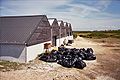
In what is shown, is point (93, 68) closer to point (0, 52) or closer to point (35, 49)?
point (35, 49)

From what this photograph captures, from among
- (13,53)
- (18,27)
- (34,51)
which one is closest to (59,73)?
(13,53)

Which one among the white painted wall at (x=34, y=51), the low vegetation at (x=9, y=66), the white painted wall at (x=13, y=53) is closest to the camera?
the low vegetation at (x=9, y=66)

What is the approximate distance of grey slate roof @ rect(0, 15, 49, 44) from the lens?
55.3 feet

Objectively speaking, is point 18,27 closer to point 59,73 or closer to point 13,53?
point 13,53

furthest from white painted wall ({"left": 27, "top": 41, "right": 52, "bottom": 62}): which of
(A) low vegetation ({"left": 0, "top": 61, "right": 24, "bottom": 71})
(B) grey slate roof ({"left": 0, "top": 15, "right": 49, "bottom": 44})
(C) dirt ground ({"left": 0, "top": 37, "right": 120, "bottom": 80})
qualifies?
(A) low vegetation ({"left": 0, "top": 61, "right": 24, "bottom": 71})

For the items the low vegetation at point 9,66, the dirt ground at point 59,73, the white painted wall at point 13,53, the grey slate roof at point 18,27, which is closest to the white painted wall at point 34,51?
the white painted wall at point 13,53

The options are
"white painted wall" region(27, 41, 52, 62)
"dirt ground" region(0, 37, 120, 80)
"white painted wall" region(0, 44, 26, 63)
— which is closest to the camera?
"dirt ground" region(0, 37, 120, 80)

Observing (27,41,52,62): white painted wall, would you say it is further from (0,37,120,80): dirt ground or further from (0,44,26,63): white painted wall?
(0,37,120,80): dirt ground

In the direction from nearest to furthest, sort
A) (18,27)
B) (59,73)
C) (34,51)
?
(59,73) < (34,51) < (18,27)

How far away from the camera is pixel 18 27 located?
18719mm

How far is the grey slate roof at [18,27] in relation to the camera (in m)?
16.9

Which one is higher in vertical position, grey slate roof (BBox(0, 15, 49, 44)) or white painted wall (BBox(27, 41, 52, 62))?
grey slate roof (BBox(0, 15, 49, 44))

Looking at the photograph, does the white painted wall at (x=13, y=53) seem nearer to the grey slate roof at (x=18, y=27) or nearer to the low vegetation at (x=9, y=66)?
the grey slate roof at (x=18, y=27)

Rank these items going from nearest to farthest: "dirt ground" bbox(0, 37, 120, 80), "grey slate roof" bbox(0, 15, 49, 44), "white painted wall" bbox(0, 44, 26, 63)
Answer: "dirt ground" bbox(0, 37, 120, 80)
"white painted wall" bbox(0, 44, 26, 63)
"grey slate roof" bbox(0, 15, 49, 44)
